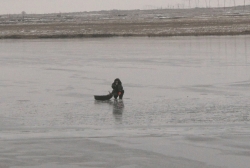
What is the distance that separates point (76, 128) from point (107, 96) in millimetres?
5430

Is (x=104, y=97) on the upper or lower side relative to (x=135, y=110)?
upper

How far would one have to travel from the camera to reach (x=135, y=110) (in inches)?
687

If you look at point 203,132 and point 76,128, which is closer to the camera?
point 203,132

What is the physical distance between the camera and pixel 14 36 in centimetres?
8188

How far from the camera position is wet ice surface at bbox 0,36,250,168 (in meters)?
12.0

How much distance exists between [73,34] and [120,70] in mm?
52637

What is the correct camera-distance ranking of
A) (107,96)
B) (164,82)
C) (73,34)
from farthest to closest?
(73,34)
(164,82)
(107,96)

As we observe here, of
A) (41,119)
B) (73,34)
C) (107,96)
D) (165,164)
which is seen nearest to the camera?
(165,164)

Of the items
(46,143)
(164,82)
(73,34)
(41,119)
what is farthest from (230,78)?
(73,34)

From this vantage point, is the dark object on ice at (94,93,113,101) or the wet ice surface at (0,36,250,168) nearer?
the wet ice surface at (0,36,250,168)

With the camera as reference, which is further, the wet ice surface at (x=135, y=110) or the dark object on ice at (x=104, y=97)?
the dark object on ice at (x=104, y=97)

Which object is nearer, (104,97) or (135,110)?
(135,110)

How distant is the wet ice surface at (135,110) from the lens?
12031 mm

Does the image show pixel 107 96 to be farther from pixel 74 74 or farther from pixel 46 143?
pixel 74 74
